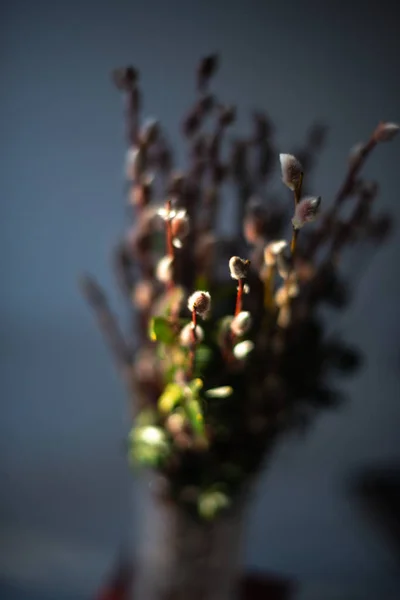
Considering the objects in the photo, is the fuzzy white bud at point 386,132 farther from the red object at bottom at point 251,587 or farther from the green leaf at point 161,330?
the red object at bottom at point 251,587

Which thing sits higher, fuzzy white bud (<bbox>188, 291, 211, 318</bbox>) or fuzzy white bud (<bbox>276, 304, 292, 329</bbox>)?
fuzzy white bud (<bbox>276, 304, 292, 329</bbox>)

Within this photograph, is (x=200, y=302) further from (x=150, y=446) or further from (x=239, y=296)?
(x=150, y=446)

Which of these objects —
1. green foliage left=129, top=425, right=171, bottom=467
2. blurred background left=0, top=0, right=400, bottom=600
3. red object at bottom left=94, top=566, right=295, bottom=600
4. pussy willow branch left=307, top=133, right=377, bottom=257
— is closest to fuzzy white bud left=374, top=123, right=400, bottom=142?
pussy willow branch left=307, top=133, right=377, bottom=257

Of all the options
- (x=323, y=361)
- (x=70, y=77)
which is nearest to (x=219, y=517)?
(x=323, y=361)

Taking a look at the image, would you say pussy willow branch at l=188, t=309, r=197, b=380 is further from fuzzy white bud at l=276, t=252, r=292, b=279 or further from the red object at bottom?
the red object at bottom

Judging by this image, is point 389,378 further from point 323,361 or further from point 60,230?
point 60,230

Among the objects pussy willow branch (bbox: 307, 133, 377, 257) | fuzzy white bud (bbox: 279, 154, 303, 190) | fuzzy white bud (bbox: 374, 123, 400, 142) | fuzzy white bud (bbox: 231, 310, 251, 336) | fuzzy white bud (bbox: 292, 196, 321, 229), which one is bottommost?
fuzzy white bud (bbox: 231, 310, 251, 336)
